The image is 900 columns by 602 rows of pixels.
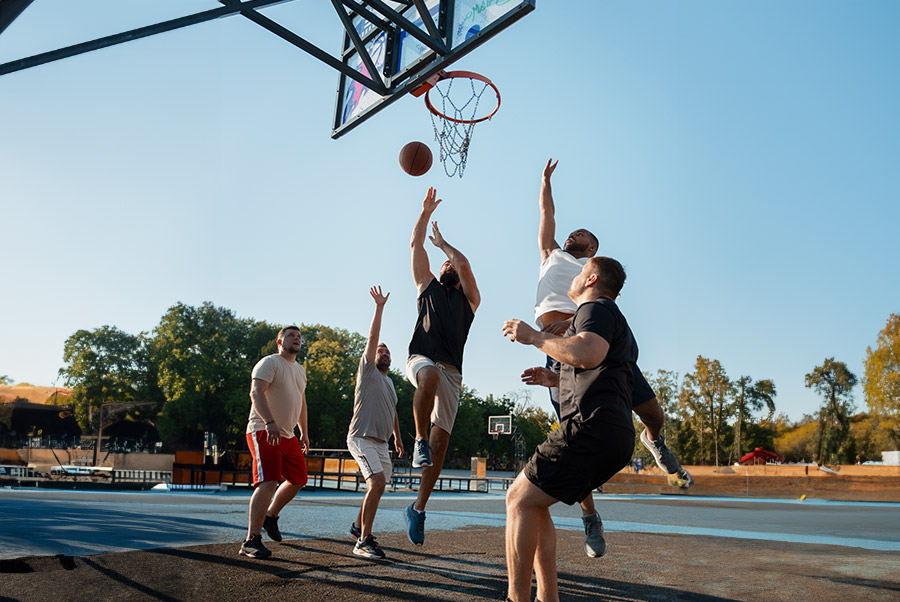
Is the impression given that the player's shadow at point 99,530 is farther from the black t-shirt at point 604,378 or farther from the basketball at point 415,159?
the basketball at point 415,159

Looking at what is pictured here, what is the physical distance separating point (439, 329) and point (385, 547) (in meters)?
2.54

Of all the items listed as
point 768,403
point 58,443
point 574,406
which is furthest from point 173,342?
point 574,406

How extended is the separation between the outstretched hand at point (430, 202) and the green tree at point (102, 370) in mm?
55426

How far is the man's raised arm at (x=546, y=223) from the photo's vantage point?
18.7ft

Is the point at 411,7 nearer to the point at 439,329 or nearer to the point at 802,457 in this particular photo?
the point at 439,329

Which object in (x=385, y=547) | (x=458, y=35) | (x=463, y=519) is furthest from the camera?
(x=463, y=519)

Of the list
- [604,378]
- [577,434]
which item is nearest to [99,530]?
[577,434]

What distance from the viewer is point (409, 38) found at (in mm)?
8367

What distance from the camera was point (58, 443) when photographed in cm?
6147

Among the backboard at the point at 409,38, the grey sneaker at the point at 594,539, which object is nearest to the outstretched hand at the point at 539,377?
the grey sneaker at the point at 594,539

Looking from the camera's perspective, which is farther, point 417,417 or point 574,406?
point 417,417

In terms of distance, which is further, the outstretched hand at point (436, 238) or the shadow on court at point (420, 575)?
the outstretched hand at point (436, 238)

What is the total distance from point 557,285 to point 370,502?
2961 mm

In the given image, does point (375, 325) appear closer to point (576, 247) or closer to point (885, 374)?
point (576, 247)
